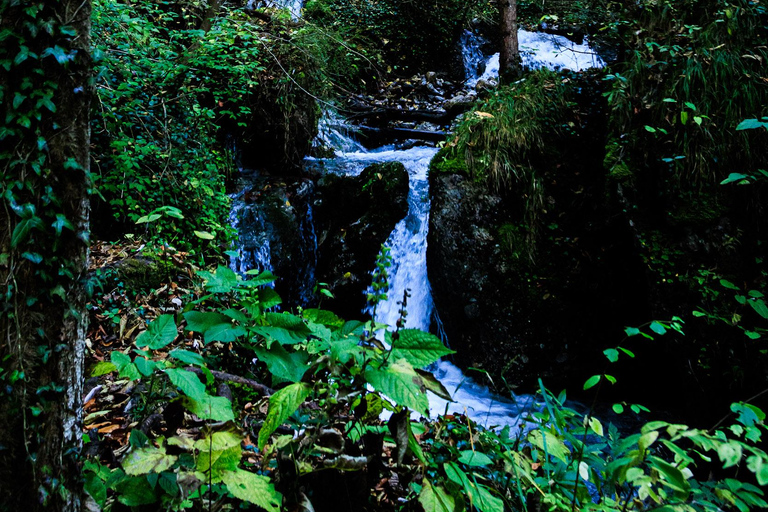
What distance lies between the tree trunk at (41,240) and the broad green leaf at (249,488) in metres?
0.63

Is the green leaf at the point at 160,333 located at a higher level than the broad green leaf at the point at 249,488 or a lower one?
higher

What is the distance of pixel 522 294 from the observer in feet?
18.4

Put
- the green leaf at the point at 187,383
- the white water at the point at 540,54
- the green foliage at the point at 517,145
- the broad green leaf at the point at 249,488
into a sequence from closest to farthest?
the broad green leaf at the point at 249,488 < the green leaf at the point at 187,383 < the green foliage at the point at 517,145 < the white water at the point at 540,54

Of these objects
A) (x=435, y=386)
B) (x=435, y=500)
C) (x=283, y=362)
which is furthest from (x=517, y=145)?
(x=435, y=500)

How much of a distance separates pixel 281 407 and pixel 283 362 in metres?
0.23

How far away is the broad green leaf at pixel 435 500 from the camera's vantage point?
1430mm

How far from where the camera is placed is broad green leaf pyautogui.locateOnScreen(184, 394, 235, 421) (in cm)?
146

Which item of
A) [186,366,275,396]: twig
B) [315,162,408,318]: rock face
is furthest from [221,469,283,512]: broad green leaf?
[315,162,408,318]: rock face

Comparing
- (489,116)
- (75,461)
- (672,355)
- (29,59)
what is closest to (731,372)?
(672,355)

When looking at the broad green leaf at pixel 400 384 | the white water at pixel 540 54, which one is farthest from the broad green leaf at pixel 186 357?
the white water at pixel 540 54

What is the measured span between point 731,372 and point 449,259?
3346 millimetres

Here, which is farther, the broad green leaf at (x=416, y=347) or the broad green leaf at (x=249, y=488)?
the broad green leaf at (x=416, y=347)

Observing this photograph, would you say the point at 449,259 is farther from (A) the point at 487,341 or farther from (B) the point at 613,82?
(B) the point at 613,82

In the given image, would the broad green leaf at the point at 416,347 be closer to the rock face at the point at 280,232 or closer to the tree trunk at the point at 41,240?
the tree trunk at the point at 41,240
